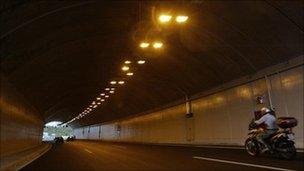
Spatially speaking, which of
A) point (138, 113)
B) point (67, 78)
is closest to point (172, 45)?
point (67, 78)

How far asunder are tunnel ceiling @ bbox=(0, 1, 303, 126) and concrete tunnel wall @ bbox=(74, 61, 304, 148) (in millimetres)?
1124

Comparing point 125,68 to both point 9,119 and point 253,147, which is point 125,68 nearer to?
point 9,119

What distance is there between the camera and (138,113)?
1912 inches

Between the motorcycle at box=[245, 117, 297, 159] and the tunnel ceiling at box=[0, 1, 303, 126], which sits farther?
the tunnel ceiling at box=[0, 1, 303, 126]

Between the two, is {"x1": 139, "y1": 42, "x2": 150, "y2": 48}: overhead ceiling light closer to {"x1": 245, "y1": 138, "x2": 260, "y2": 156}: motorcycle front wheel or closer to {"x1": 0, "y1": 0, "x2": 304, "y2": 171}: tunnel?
{"x1": 0, "y1": 0, "x2": 304, "y2": 171}: tunnel

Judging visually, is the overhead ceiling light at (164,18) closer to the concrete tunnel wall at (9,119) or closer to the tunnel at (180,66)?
the tunnel at (180,66)

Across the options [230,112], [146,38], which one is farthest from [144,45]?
[230,112]

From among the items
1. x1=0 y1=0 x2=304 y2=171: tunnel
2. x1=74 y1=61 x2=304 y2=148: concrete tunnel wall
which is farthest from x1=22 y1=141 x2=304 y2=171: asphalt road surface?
x1=74 y1=61 x2=304 y2=148: concrete tunnel wall

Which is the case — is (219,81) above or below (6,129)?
above

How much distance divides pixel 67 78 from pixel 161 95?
36.3ft

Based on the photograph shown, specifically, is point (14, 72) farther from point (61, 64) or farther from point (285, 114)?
point (285, 114)

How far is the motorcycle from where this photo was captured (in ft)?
42.3

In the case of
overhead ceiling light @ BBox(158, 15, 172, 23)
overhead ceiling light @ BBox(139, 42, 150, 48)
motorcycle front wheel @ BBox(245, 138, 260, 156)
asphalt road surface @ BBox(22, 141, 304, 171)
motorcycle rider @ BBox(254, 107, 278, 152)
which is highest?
overhead ceiling light @ BBox(139, 42, 150, 48)

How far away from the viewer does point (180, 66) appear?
25.0 meters
